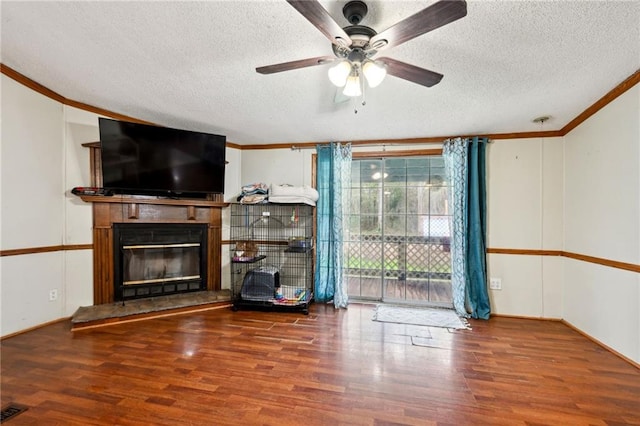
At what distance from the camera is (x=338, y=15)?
1.60 meters

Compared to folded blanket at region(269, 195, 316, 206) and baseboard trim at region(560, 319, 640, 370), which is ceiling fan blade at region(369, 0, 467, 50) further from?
baseboard trim at region(560, 319, 640, 370)

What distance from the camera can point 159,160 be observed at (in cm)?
330

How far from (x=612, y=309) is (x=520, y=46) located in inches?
96.3

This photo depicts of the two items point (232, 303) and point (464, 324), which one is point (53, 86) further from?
point (464, 324)

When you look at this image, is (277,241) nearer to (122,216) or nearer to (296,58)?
(122,216)

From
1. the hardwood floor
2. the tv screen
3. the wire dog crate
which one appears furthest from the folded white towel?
the hardwood floor

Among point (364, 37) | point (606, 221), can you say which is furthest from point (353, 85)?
point (606, 221)

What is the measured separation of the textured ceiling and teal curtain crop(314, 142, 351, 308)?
2.49ft

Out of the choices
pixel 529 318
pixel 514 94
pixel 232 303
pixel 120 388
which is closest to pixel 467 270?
pixel 529 318

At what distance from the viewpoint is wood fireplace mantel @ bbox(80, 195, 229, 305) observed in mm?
3197

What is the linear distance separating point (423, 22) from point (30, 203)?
11.6ft

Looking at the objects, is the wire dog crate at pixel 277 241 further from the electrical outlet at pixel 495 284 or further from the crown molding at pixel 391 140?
the electrical outlet at pixel 495 284

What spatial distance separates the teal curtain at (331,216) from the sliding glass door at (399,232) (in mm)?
202

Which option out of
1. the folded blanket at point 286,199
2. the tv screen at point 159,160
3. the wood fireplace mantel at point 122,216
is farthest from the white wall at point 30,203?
the folded blanket at point 286,199
